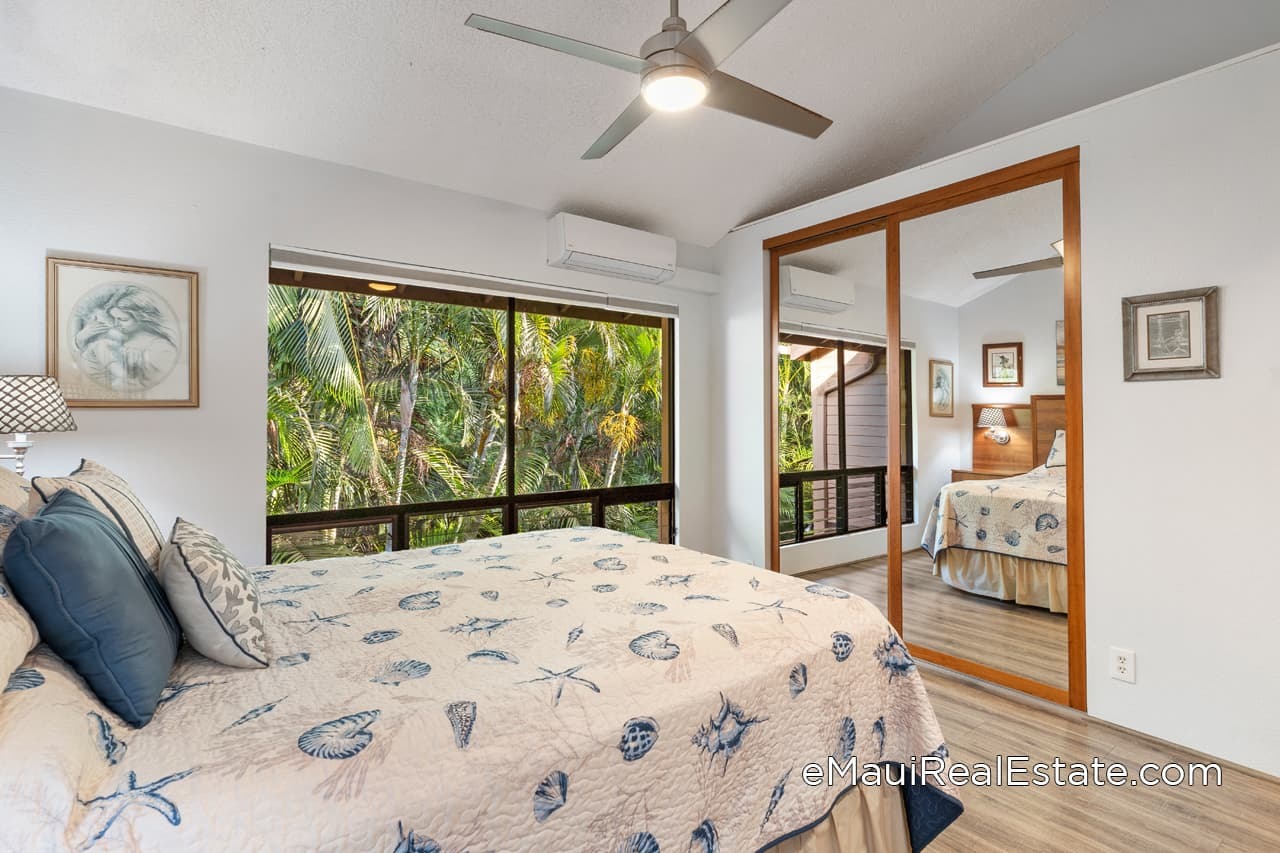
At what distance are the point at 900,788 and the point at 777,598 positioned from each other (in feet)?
1.90

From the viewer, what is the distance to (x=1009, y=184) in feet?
9.14

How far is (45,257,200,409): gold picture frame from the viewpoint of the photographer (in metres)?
2.28

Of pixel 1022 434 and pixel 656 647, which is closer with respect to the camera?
pixel 656 647

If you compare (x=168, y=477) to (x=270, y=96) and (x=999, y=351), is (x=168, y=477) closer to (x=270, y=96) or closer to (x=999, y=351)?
(x=270, y=96)

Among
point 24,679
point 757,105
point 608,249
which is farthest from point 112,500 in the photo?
point 608,249

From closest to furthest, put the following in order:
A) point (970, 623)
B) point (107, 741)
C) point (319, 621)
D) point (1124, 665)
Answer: point (107, 741) → point (319, 621) → point (1124, 665) → point (970, 623)

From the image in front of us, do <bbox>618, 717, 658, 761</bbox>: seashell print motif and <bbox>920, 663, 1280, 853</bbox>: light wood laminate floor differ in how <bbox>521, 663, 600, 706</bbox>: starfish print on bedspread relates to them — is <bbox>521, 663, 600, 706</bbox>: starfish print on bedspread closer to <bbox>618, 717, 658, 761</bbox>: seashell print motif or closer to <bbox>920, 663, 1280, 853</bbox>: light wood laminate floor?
<bbox>618, 717, 658, 761</bbox>: seashell print motif

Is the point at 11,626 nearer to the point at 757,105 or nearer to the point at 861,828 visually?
the point at 861,828

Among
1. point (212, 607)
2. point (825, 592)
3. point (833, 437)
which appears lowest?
point (825, 592)

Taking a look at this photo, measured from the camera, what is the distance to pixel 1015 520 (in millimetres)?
2797

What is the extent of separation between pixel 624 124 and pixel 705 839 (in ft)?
6.72

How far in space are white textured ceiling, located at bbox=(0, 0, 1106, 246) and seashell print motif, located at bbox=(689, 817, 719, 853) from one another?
270 cm

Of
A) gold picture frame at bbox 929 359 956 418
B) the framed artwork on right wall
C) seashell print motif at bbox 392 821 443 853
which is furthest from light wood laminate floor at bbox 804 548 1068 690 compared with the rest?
seashell print motif at bbox 392 821 443 853

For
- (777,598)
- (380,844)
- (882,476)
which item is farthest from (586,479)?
(380,844)
